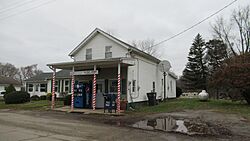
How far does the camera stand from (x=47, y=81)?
34375 mm

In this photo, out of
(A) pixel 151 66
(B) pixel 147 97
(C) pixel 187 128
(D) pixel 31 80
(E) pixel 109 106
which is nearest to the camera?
(C) pixel 187 128

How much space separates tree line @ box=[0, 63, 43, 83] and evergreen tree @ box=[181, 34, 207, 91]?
53915 millimetres

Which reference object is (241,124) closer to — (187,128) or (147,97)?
(187,128)

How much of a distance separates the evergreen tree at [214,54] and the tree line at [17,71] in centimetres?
5775

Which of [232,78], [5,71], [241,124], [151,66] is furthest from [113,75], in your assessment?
[5,71]

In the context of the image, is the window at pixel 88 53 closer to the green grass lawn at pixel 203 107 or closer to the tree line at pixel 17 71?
the green grass lawn at pixel 203 107

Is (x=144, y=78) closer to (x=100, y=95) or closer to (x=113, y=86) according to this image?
(x=113, y=86)

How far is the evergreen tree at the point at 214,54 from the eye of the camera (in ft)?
145

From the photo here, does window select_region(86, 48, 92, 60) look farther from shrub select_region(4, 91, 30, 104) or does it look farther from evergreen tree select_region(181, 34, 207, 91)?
evergreen tree select_region(181, 34, 207, 91)

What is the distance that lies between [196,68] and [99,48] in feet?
108

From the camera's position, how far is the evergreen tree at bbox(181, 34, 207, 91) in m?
47.9

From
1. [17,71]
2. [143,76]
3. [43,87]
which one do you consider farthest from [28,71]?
[143,76]

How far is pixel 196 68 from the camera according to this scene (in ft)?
161

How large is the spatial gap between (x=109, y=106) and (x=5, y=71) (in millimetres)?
73554
